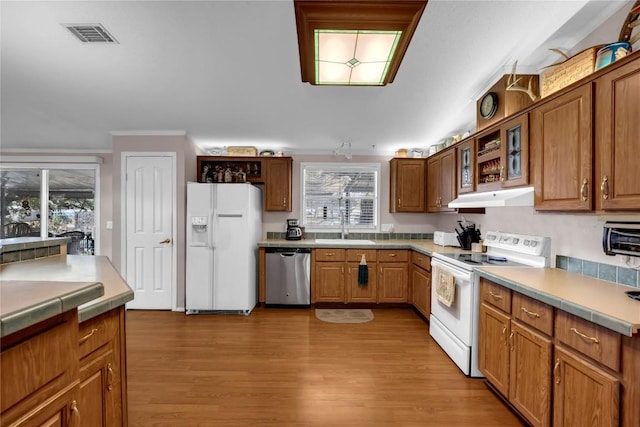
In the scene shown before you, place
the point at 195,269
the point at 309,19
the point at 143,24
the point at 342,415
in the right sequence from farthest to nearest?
the point at 195,269, the point at 143,24, the point at 342,415, the point at 309,19

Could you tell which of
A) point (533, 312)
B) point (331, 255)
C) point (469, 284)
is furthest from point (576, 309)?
point (331, 255)

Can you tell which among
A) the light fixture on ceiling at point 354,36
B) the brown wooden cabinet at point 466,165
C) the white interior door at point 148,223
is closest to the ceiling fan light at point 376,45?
the light fixture on ceiling at point 354,36

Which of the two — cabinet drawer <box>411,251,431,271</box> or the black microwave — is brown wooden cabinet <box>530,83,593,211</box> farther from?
cabinet drawer <box>411,251,431,271</box>

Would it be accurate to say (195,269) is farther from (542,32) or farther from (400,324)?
(542,32)

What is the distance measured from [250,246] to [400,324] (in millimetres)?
2118

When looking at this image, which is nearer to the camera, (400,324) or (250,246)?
(400,324)

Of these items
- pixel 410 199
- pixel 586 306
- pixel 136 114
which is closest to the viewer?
pixel 586 306

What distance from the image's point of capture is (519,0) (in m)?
1.89

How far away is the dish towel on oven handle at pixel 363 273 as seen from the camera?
3840 millimetres

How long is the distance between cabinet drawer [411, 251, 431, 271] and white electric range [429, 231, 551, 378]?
37cm

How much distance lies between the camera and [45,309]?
73 centimetres

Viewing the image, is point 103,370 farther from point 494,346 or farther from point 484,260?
point 484,260

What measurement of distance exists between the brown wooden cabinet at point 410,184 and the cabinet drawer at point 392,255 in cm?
73

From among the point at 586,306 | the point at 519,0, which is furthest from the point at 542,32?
the point at 586,306
